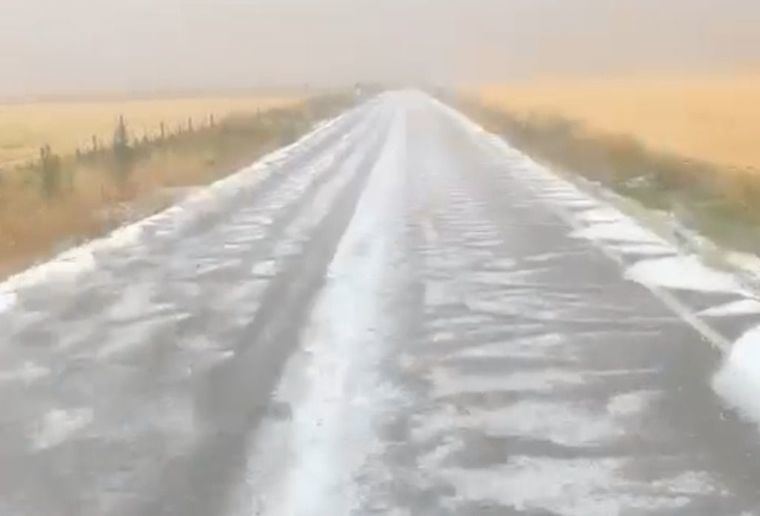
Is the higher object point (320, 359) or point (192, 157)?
point (320, 359)

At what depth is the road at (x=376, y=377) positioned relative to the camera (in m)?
6.55

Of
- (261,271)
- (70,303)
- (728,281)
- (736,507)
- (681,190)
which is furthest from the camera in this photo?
(681,190)

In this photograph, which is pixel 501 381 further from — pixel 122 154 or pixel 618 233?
pixel 122 154

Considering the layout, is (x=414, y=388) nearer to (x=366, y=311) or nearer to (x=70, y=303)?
(x=366, y=311)

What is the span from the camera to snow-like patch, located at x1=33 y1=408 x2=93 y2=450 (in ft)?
24.7

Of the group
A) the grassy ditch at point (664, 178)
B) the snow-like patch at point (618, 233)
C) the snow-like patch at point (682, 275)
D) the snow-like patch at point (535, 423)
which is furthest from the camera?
the grassy ditch at point (664, 178)

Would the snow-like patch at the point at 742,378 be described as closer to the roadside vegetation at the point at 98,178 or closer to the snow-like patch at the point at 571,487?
the snow-like patch at the point at 571,487

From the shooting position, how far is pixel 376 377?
29.2 feet

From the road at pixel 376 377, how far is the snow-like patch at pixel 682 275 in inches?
2.3

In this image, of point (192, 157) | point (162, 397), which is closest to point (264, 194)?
point (192, 157)

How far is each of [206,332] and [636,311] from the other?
342 centimetres

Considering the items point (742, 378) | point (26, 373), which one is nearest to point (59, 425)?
point (26, 373)

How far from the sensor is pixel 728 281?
13383 millimetres

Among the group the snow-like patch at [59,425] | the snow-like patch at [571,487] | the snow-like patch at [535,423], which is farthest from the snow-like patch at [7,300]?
the snow-like patch at [571,487]
